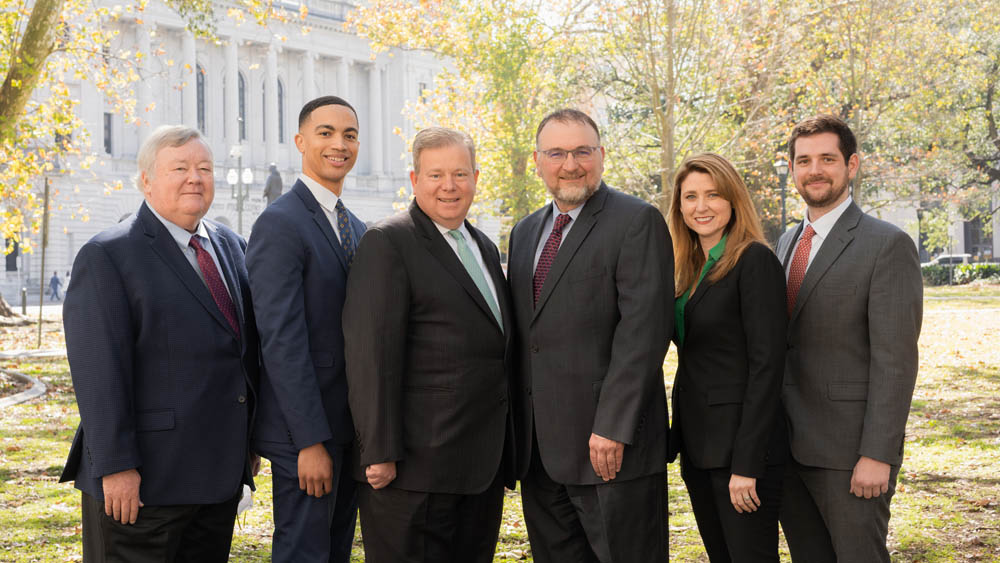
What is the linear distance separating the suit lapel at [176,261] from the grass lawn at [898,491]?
290 centimetres

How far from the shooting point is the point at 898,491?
7.70 metres

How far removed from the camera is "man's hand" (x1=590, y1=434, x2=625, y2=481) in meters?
3.83

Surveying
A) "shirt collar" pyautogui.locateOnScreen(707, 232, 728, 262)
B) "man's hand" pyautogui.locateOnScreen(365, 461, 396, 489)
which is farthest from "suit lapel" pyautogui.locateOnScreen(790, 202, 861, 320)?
"man's hand" pyautogui.locateOnScreen(365, 461, 396, 489)

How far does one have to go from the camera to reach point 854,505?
3949 millimetres

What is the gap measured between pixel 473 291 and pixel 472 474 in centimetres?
84

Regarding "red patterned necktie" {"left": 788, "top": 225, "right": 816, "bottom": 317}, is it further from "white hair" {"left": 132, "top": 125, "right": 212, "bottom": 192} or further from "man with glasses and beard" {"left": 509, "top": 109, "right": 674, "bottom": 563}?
"white hair" {"left": 132, "top": 125, "right": 212, "bottom": 192}

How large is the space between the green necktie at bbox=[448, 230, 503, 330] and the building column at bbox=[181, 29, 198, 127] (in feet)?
182

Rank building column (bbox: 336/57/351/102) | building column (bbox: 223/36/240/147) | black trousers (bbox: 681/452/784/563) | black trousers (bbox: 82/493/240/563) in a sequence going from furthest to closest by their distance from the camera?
building column (bbox: 336/57/351/102), building column (bbox: 223/36/240/147), black trousers (bbox: 681/452/784/563), black trousers (bbox: 82/493/240/563)

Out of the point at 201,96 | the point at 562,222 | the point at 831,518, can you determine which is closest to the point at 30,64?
the point at 562,222

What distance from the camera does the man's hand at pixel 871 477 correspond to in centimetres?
388

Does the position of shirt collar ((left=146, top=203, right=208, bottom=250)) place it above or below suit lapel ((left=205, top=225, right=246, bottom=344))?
above

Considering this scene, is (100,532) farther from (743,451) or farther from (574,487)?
(743,451)

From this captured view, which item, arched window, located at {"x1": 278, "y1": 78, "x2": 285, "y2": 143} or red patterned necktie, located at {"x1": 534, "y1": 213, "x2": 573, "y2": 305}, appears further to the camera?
arched window, located at {"x1": 278, "y1": 78, "x2": 285, "y2": 143}

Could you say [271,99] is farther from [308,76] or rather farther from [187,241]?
[187,241]
